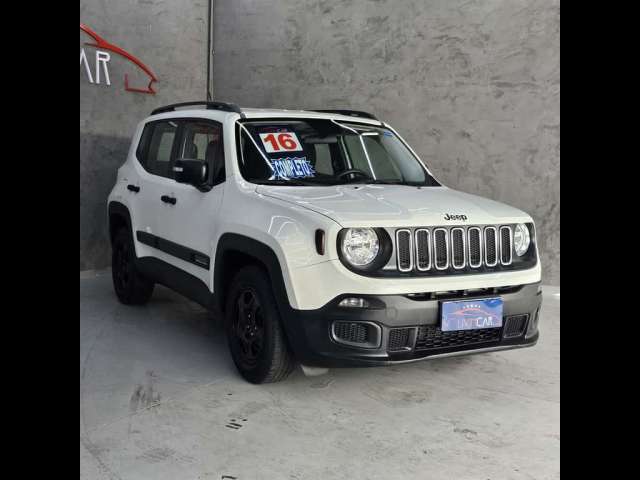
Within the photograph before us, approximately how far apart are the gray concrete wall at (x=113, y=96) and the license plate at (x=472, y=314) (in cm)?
502

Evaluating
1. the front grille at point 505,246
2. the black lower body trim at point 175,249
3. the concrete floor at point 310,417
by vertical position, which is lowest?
the concrete floor at point 310,417

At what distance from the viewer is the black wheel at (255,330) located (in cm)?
370

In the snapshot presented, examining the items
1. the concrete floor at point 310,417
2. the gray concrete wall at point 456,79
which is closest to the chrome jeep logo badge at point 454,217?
the concrete floor at point 310,417

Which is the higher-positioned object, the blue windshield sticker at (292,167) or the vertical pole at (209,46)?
the vertical pole at (209,46)

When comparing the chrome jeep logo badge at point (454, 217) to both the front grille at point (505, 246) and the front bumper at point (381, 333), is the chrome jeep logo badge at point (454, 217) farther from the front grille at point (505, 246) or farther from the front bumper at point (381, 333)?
the front bumper at point (381, 333)

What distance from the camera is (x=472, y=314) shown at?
138 inches

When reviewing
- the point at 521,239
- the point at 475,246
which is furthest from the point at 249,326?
the point at 521,239

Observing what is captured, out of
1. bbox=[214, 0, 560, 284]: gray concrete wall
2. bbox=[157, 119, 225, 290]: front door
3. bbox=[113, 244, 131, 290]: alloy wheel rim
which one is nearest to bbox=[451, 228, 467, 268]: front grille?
bbox=[157, 119, 225, 290]: front door

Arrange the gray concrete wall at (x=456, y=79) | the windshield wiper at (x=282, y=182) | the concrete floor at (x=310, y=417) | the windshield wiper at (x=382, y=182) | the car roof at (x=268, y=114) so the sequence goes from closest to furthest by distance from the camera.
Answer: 1. the concrete floor at (x=310, y=417)
2. the windshield wiper at (x=282, y=182)
3. the windshield wiper at (x=382, y=182)
4. the car roof at (x=268, y=114)
5. the gray concrete wall at (x=456, y=79)

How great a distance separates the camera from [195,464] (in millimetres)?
2959

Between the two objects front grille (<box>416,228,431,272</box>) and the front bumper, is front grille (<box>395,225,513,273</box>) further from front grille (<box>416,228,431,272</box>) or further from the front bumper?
the front bumper

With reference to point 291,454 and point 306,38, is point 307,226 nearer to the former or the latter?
point 291,454

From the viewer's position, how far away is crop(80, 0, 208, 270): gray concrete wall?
23.6 feet

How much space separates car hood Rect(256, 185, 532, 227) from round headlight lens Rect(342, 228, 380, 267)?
0.21ft
